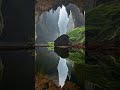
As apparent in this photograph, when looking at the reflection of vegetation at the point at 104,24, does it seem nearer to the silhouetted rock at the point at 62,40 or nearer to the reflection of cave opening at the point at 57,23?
the reflection of cave opening at the point at 57,23

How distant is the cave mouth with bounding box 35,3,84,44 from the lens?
5375 mm

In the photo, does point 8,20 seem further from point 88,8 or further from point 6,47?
point 88,8

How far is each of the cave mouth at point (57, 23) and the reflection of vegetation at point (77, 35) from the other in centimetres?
10

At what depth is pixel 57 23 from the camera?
560cm

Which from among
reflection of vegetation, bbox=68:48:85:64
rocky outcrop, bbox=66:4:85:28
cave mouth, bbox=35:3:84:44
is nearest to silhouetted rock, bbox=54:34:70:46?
cave mouth, bbox=35:3:84:44

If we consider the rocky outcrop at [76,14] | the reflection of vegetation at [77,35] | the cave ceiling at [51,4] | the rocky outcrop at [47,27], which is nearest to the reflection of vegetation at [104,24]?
the reflection of vegetation at [77,35]

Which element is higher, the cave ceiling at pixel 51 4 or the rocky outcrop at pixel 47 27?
the cave ceiling at pixel 51 4

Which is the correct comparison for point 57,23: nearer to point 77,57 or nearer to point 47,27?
point 47,27

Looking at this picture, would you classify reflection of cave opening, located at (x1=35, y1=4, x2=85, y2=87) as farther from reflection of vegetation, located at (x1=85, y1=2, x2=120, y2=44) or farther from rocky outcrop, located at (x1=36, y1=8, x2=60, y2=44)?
reflection of vegetation, located at (x1=85, y1=2, x2=120, y2=44)

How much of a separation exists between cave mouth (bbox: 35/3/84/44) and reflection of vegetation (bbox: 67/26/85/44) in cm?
10

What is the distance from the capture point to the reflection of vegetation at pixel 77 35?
5.04 meters

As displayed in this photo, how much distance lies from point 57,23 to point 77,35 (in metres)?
0.66

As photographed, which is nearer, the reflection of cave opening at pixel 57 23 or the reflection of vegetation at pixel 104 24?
the reflection of vegetation at pixel 104 24

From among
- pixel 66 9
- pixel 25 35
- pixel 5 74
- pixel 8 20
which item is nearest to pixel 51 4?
pixel 66 9
